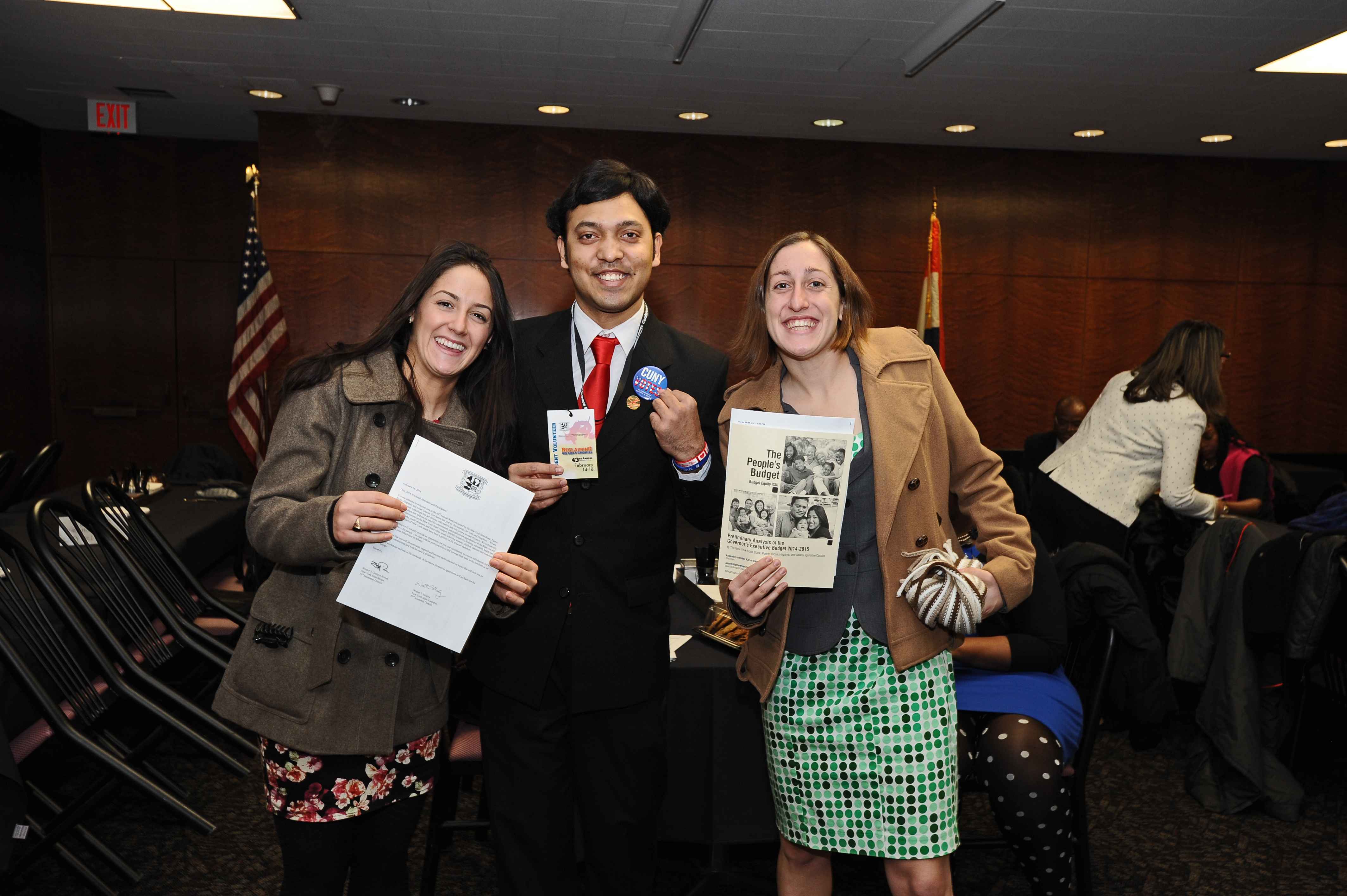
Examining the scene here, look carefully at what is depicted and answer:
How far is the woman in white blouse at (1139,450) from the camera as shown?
438 centimetres

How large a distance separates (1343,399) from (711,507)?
887 centimetres

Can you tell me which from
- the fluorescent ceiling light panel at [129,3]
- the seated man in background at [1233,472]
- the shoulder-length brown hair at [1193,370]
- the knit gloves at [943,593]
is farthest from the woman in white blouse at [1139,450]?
the fluorescent ceiling light panel at [129,3]

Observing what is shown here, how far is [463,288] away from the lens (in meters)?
1.87

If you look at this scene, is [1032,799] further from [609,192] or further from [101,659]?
[101,659]

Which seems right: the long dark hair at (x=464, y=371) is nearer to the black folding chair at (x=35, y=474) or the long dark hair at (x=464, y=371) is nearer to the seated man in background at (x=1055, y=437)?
the black folding chair at (x=35, y=474)

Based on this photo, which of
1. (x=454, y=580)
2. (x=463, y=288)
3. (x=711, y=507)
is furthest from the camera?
(x=711, y=507)

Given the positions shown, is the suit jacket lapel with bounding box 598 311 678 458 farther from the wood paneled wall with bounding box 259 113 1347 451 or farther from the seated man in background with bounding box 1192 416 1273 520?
the wood paneled wall with bounding box 259 113 1347 451

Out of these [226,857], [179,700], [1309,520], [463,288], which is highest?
[463,288]

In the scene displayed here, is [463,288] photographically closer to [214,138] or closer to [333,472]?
[333,472]

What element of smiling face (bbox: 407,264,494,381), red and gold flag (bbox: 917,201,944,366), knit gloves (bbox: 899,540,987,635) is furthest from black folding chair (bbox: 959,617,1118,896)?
red and gold flag (bbox: 917,201,944,366)

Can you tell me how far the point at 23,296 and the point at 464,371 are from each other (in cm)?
801

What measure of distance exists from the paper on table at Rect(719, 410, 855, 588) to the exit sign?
22.8 ft

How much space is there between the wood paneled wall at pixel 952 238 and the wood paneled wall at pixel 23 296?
91.2 inches

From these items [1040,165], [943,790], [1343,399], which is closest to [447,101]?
[1040,165]
